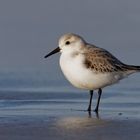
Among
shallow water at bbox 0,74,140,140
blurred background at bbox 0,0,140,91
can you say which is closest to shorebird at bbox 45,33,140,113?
shallow water at bbox 0,74,140,140

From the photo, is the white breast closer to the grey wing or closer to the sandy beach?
the grey wing

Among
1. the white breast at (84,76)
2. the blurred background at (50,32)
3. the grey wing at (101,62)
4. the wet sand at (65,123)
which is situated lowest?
the wet sand at (65,123)

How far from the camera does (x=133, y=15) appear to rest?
19562mm

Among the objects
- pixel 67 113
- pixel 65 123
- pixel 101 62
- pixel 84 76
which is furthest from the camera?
pixel 101 62

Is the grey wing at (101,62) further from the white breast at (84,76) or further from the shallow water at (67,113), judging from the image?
the shallow water at (67,113)

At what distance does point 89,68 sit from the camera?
13.1 metres

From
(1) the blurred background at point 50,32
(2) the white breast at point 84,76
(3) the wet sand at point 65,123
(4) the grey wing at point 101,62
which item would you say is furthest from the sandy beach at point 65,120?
(1) the blurred background at point 50,32

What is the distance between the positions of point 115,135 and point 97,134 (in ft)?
0.76

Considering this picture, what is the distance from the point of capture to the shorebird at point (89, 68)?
13070 mm

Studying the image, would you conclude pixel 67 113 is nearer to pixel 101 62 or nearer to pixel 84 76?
pixel 84 76

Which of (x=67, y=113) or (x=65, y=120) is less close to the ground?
(x=67, y=113)

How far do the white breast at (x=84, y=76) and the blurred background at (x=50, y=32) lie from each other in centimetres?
177

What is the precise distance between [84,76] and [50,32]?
18.1 ft

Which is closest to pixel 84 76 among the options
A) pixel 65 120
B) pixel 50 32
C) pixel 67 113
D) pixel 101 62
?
pixel 101 62
